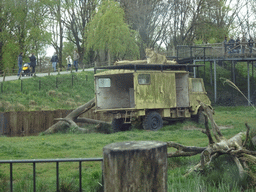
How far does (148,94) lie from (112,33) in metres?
26.2

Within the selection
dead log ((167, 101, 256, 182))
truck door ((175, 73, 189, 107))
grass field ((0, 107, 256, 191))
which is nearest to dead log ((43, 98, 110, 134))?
grass field ((0, 107, 256, 191))

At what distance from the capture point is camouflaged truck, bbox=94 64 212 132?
17.1m

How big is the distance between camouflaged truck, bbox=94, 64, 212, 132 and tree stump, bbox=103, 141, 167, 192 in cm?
1445

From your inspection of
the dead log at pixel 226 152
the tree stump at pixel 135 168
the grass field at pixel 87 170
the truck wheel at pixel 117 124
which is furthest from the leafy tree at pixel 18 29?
the tree stump at pixel 135 168

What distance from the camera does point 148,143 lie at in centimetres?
240

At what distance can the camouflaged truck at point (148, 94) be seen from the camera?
17.1 metres

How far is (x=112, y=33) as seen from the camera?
42.5 m

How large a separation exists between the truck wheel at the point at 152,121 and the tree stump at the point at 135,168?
1497 centimetres

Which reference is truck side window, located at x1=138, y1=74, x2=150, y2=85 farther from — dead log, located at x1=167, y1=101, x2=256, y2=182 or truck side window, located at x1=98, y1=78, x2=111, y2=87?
dead log, located at x1=167, y1=101, x2=256, y2=182

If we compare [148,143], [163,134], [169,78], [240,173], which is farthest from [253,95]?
[148,143]

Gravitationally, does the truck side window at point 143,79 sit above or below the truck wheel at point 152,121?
above

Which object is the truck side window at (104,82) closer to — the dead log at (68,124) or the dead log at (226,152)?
the dead log at (68,124)

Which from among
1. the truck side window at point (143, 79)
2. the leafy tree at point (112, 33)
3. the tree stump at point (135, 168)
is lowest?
the tree stump at point (135, 168)

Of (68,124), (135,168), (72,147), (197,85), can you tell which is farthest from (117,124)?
(135,168)
